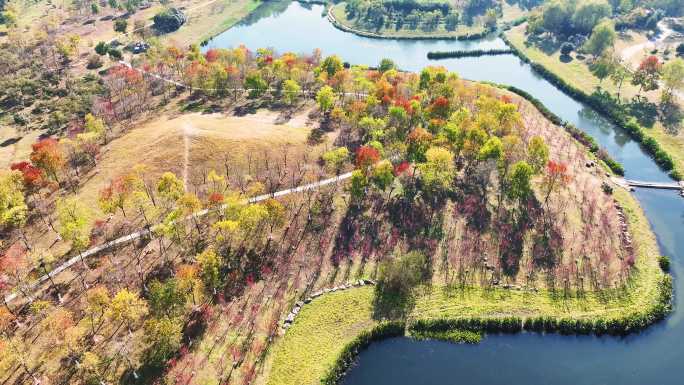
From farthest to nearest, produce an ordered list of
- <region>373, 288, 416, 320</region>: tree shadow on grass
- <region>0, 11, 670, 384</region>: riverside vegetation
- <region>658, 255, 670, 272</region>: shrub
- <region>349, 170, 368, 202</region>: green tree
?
<region>349, 170, 368, 202</region>: green tree, <region>658, 255, 670, 272</region>: shrub, <region>373, 288, 416, 320</region>: tree shadow on grass, <region>0, 11, 670, 384</region>: riverside vegetation

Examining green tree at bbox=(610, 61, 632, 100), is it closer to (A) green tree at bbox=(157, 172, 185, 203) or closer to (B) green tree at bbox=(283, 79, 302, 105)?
(B) green tree at bbox=(283, 79, 302, 105)

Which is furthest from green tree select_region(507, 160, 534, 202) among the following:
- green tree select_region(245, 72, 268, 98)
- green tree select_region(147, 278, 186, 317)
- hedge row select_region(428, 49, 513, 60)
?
hedge row select_region(428, 49, 513, 60)

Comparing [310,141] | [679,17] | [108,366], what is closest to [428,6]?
[679,17]

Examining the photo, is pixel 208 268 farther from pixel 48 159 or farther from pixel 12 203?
pixel 48 159

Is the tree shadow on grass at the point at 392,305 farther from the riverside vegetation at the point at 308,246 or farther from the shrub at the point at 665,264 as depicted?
the shrub at the point at 665,264

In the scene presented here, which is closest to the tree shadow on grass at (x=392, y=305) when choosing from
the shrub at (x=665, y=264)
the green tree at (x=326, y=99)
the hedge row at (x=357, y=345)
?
the hedge row at (x=357, y=345)

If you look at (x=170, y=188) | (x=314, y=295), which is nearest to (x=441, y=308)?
(x=314, y=295)
